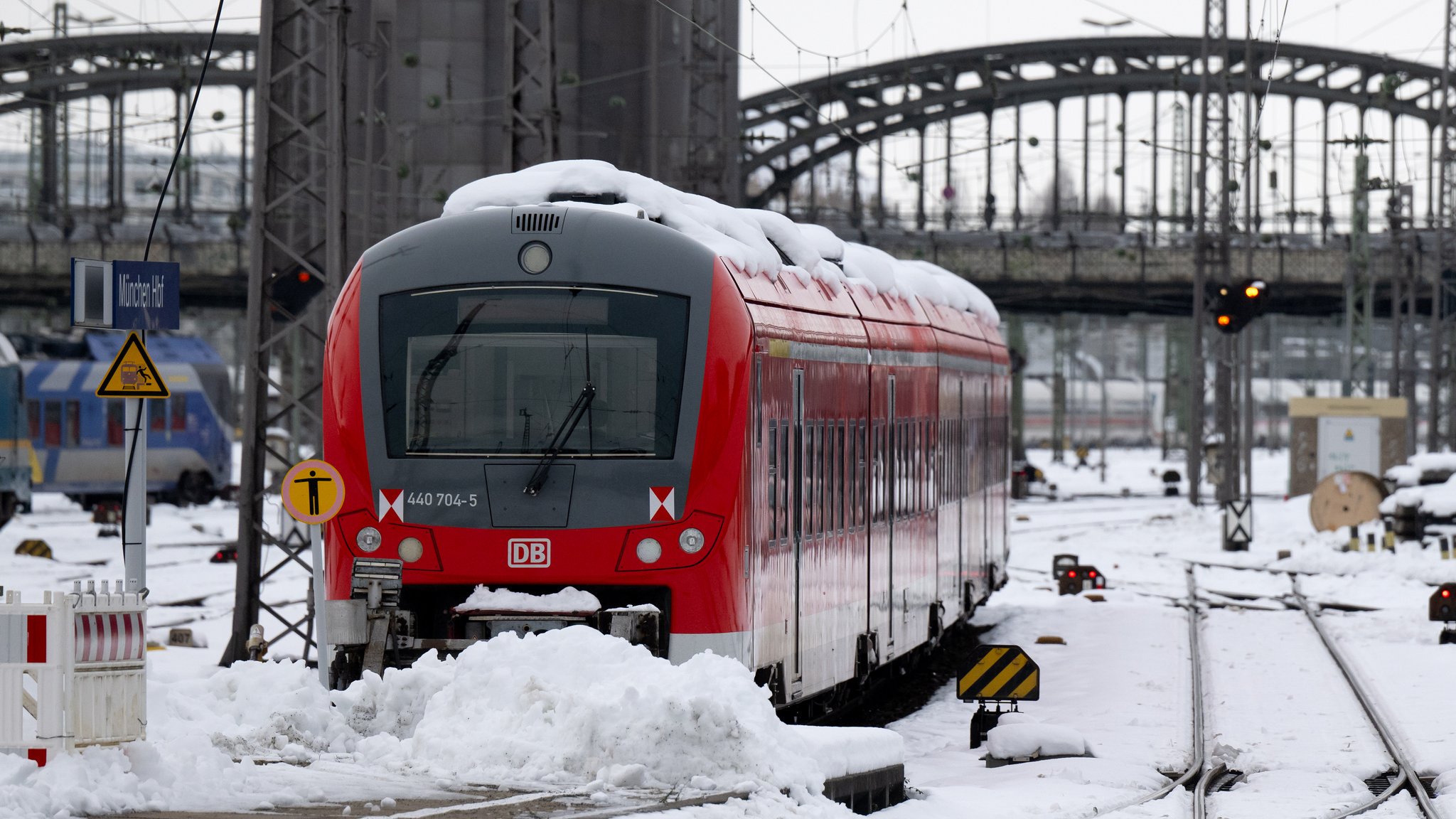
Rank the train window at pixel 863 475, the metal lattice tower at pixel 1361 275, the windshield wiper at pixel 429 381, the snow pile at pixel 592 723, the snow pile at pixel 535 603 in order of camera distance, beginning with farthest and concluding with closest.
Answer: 1. the metal lattice tower at pixel 1361 275
2. the train window at pixel 863 475
3. the windshield wiper at pixel 429 381
4. the snow pile at pixel 535 603
5. the snow pile at pixel 592 723

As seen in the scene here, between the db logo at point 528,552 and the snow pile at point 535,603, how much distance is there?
159 mm

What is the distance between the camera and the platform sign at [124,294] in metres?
12.3

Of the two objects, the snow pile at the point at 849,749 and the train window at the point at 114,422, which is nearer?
the snow pile at the point at 849,749

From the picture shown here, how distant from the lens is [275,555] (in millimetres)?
35625

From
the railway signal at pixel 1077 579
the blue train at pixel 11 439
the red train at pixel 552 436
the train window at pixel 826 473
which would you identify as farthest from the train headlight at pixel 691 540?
the blue train at pixel 11 439

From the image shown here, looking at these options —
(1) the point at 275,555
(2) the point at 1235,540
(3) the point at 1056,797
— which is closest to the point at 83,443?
(1) the point at 275,555

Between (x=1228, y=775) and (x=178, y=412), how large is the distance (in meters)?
38.9

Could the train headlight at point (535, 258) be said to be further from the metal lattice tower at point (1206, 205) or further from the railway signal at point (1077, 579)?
the metal lattice tower at point (1206, 205)

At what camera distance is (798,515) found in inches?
488

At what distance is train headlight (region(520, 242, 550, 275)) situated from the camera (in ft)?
36.1

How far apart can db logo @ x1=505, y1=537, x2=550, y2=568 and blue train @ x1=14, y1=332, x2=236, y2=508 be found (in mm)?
34412

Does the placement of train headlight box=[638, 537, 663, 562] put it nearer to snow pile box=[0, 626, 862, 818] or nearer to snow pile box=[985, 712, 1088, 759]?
snow pile box=[0, 626, 862, 818]

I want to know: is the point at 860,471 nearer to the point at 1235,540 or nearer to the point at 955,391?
the point at 955,391

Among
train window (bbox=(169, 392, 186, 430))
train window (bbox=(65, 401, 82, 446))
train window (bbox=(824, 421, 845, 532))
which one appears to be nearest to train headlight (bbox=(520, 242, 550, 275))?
train window (bbox=(824, 421, 845, 532))
